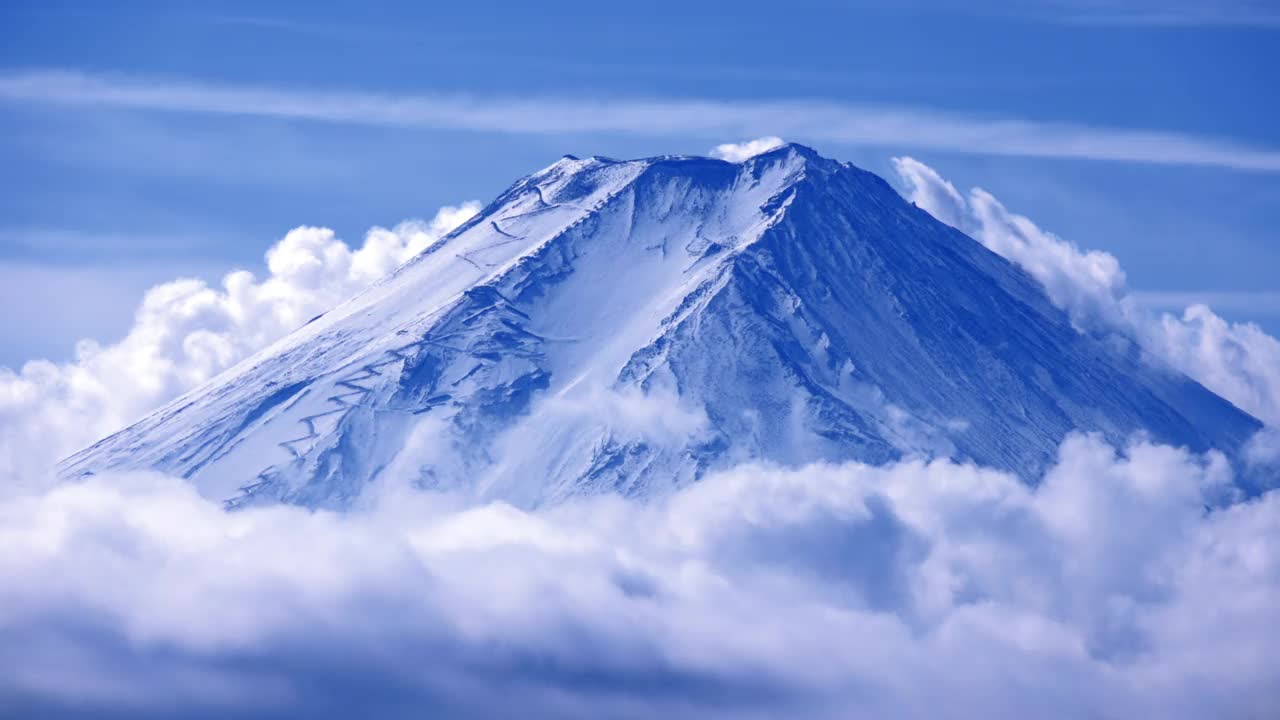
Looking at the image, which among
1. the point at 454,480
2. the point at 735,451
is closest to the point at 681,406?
the point at 735,451

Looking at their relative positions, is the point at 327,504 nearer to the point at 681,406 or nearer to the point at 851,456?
the point at 681,406

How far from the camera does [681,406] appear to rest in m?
200

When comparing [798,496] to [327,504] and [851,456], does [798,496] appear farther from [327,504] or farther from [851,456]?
[327,504]

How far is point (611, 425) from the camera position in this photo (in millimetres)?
199750

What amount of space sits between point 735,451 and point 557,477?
15.2m

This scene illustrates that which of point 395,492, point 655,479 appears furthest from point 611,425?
point 395,492

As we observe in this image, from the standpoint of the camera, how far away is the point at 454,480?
19988 cm

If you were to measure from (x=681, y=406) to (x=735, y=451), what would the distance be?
6058mm

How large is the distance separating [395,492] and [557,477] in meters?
13.9

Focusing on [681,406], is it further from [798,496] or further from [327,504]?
[327,504]

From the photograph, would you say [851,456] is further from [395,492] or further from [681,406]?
[395,492]

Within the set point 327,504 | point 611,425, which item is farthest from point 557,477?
point 327,504

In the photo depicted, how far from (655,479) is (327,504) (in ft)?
92.0

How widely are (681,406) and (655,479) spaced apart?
6768mm
